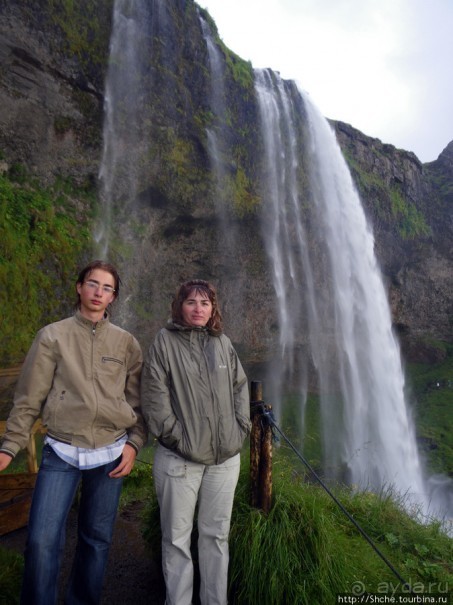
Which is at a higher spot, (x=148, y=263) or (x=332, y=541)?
(x=148, y=263)

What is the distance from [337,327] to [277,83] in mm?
11551

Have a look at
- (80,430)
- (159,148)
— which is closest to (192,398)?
(80,430)

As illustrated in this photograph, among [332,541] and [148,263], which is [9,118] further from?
[332,541]

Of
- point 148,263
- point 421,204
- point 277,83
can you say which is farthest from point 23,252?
point 421,204

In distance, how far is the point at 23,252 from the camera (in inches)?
399

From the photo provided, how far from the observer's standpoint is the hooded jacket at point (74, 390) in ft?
7.52

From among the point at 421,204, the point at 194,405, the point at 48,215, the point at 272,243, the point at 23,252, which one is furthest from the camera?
the point at 421,204

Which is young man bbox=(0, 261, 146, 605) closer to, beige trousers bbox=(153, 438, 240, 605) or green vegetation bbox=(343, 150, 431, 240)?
beige trousers bbox=(153, 438, 240, 605)

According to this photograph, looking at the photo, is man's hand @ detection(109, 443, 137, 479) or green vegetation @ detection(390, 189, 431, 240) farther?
green vegetation @ detection(390, 189, 431, 240)

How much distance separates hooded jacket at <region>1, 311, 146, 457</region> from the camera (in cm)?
229

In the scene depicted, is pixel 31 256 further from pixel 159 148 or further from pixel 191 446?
pixel 191 446

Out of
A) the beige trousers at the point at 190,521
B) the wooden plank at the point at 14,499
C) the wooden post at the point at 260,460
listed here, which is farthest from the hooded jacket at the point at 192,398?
the wooden plank at the point at 14,499

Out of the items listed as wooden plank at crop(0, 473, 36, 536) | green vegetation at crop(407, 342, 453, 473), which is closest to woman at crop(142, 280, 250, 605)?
wooden plank at crop(0, 473, 36, 536)

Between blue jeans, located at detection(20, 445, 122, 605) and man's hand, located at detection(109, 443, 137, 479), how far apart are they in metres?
0.04
